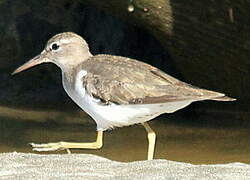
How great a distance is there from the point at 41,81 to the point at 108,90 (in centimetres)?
592

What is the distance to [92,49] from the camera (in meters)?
13.3

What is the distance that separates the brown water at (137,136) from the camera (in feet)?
32.6

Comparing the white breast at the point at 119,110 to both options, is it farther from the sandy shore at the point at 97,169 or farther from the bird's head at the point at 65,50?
the bird's head at the point at 65,50

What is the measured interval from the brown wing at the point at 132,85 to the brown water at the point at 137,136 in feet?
7.09

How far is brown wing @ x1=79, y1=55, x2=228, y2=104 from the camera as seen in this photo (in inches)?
291

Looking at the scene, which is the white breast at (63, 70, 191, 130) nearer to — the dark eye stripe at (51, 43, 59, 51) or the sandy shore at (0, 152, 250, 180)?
the sandy shore at (0, 152, 250, 180)

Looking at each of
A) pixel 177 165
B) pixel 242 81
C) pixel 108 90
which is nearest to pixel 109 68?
pixel 108 90

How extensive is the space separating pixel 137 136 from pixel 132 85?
333 cm

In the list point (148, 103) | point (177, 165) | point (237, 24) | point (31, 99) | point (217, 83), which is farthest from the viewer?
point (31, 99)

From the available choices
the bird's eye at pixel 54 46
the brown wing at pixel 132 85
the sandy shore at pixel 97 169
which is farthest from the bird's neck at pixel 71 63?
the sandy shore at pixel 97 169

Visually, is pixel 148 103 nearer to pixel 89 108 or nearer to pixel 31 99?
pixel 89 108

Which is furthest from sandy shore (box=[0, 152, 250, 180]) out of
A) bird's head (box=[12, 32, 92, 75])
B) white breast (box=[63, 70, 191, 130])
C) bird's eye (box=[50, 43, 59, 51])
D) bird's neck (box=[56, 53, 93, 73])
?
bird's eye (box=[50, 43, 59, 51])

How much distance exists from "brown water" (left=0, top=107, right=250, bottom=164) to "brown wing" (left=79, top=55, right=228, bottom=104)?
2.16m

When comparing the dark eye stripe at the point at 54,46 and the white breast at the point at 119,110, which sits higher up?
the dark eye stripe at the point at 54,46
